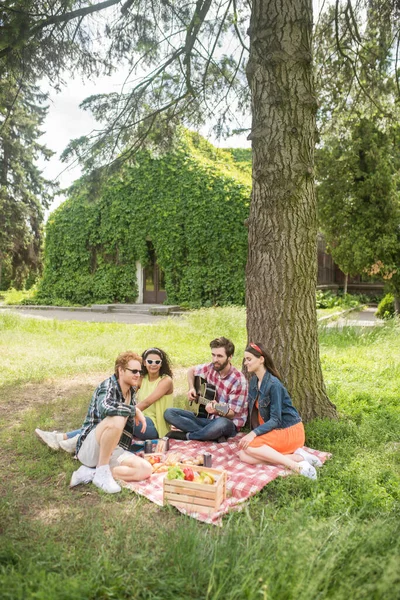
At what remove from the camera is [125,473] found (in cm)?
430

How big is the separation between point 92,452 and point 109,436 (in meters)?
0.28

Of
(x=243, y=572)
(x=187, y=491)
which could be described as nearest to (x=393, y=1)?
(x=187, y=491)

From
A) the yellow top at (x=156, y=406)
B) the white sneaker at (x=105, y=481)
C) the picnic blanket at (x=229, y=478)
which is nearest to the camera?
the picnic blanket at (x=229, y=478)

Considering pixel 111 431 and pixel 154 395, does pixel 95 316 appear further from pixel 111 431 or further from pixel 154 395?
pixel 111 431

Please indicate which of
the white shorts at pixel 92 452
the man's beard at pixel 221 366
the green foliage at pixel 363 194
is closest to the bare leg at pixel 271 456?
the man's beard at pixel 221 366

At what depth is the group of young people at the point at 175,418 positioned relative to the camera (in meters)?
4.32

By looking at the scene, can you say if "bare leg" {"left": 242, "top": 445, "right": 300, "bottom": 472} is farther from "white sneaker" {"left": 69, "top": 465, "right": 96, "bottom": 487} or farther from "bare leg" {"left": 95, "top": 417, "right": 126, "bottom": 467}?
"white sneaker" {"left": 69, "top": 465, "right": 96, "bottom": 487}

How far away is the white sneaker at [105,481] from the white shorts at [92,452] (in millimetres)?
161

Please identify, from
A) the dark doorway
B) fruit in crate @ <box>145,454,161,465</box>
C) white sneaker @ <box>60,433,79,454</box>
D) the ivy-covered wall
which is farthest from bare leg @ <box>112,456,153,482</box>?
the dark doorway

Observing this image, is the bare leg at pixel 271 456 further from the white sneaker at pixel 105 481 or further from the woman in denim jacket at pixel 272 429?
the white sneaker at pixel 105 481

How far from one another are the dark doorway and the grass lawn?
16.0m

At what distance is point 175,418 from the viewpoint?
Result: 219 inches

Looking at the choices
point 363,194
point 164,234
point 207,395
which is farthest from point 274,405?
point 164,234

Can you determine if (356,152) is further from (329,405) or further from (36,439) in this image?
(36,439)
